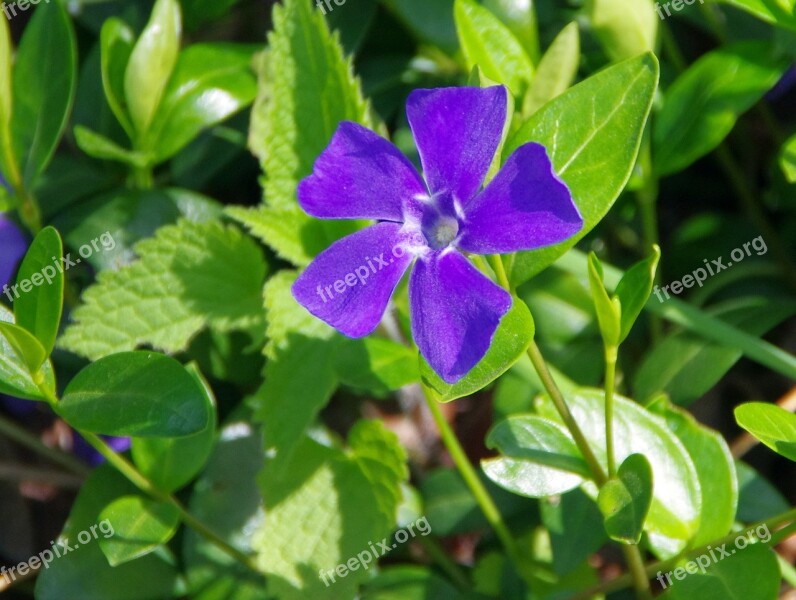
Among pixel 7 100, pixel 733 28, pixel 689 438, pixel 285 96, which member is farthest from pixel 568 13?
pixel 7 100

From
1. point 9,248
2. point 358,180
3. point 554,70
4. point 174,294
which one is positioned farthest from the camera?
point 9,248

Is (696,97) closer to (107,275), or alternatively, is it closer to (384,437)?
(384,437)

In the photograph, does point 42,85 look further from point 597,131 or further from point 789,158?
point 789,158

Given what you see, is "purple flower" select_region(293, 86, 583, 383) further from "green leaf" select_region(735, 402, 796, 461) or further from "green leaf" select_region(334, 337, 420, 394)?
"green leaf" select_region(735, 402, 796, 461)

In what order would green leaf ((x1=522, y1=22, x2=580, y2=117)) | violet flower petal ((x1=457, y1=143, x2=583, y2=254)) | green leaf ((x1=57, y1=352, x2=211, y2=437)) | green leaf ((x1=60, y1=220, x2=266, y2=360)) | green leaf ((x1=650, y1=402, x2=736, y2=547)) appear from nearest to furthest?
violet flower petal ((x1=457, y1=143, x2=583, y2=254)) < green leaf ((x1=57, y1=352, x2=211, y2=437)) < green leaf ((x1=650, y1=402, x2=736, y2=547)) < green leaf ((x1=522, y1=22, x2=580, y2=117)) < green leaf ((x1=60, y1=220, x2=266, y2=360))

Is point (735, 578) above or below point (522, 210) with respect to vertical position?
below

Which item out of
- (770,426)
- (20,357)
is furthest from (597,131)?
(20,357)

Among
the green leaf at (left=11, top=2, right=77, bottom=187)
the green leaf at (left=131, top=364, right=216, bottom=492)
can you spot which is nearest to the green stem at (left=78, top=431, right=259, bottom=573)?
the green leaf at (left=131, top=364, right=216, bottom=492)

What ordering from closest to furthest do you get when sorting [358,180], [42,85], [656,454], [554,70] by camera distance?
[358,180] → [656,454] → [554,70] → [42,85]
